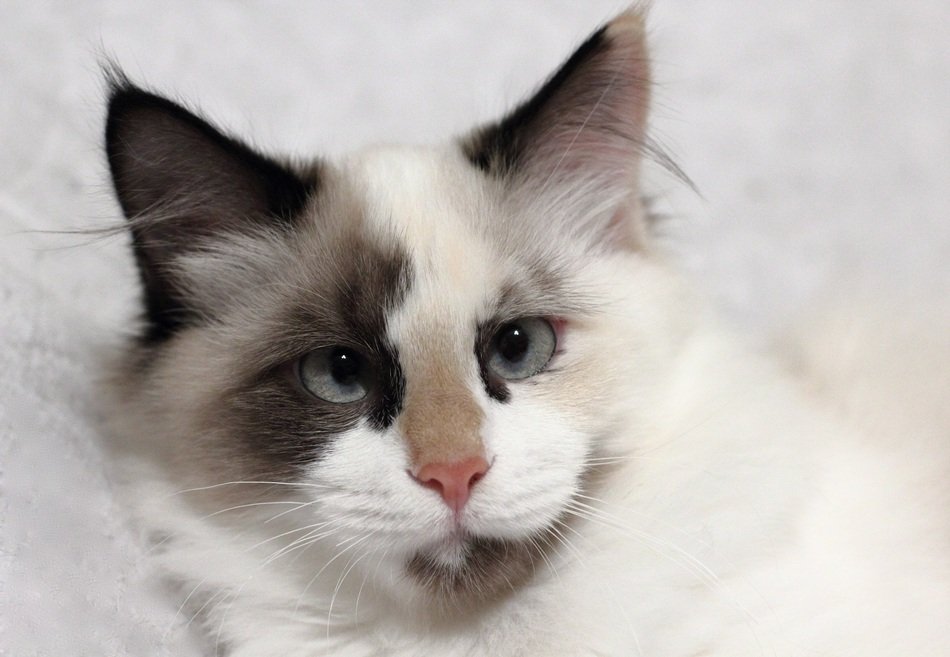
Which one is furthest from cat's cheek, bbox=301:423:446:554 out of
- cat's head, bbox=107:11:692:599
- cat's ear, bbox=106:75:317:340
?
cat's ear, bbox=106:75:317:340

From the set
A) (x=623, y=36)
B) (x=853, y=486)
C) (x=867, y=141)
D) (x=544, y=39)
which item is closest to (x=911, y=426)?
(x=853, y=486)

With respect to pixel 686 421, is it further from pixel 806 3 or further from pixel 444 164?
pixel 806 3

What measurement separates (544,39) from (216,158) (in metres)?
1.44

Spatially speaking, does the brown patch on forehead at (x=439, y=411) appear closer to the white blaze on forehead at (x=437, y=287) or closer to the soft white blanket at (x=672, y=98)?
the white blaze on forehead at (x=437, y=287)

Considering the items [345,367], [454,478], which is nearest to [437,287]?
[345,367]

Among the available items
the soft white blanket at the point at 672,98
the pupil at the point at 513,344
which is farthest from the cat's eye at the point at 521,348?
the soft white blanket at the point at 672,98

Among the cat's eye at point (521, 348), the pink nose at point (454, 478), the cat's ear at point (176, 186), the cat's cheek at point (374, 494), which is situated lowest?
the cat's cheek at point (374, 494)

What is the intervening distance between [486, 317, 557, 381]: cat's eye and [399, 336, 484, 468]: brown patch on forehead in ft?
0.22

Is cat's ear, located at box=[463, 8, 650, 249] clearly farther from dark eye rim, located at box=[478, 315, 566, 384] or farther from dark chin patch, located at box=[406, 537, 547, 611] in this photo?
dark chin patch, located at box=[406, 537, 547, 611]

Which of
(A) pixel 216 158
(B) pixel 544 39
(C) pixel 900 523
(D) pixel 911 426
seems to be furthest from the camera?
(B) pixel 544 39

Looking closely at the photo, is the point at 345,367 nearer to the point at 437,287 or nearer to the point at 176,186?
the point at 437,287

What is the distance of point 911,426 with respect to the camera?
1629 millimetres

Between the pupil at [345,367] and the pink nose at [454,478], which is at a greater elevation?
→ the pupil at [345,367]

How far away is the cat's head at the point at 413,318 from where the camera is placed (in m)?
1.12
